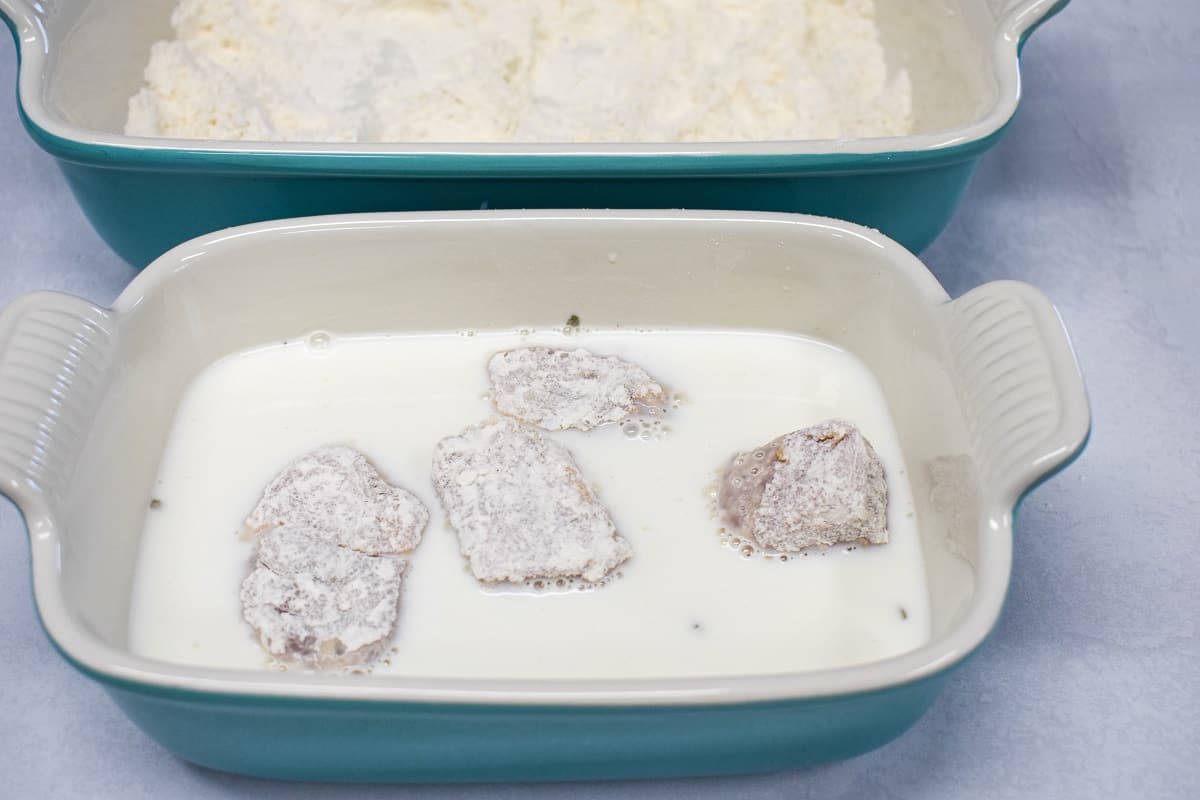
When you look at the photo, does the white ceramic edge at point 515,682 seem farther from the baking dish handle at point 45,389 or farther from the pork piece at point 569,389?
the pork piece at point 569,389

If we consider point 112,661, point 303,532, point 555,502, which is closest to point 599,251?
point 555,502

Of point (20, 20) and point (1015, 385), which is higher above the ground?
point (20, 20)

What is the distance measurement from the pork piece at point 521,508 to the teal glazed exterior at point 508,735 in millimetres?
156

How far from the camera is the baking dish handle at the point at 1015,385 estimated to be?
0.90 meters

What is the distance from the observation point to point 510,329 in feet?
3.93

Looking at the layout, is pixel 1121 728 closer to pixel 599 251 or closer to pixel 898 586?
pixel 898 586

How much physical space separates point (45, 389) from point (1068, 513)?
33.3 inches

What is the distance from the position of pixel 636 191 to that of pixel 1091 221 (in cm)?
56

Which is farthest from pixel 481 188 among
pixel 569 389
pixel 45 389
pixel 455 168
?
pixel 45 389

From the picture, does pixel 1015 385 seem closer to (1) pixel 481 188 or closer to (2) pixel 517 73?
(1) pixel 481 188

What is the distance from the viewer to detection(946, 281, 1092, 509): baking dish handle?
0.90 meters

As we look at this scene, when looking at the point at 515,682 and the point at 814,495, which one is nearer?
the point at 515,682

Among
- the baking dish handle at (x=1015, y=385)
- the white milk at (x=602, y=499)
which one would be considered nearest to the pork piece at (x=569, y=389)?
the white milk at (x=602, y=499)

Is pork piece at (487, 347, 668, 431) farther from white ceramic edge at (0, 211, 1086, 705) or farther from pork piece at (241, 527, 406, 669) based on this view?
white ceramic edge at (0, 211, 1086, 705)
